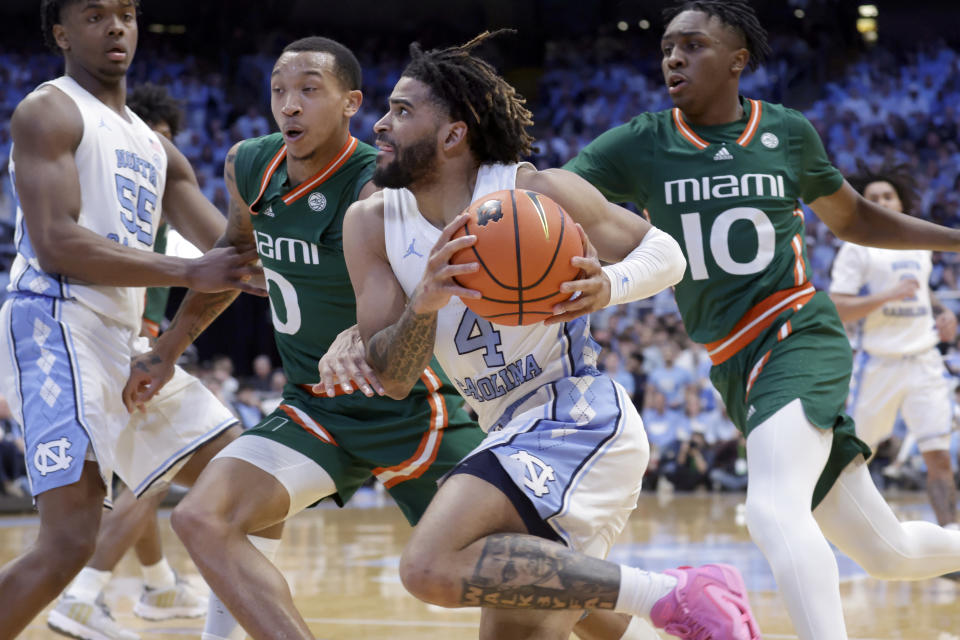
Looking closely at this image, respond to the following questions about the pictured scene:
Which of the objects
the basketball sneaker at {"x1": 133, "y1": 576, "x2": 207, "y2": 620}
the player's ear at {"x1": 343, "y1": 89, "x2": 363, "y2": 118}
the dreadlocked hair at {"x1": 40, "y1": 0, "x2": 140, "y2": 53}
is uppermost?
the dreadlocked hair at {"x1": 40, "y1": 0, "x2": 140, "y2": 53}

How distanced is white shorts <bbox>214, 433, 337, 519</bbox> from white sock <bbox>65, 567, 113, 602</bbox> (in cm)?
177

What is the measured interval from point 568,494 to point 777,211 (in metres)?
1.67

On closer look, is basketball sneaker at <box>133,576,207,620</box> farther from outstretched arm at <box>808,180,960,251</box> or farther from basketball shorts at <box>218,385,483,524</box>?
outstretched arm at <box>808,180,960,251</box>

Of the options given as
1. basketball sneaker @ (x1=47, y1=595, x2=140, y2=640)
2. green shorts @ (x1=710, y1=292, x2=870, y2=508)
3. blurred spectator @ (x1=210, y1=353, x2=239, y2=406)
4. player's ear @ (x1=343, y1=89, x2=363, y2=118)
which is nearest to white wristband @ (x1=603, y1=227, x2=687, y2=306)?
green shorts @ (x1=710, y1=292, x2=870, y2=508)

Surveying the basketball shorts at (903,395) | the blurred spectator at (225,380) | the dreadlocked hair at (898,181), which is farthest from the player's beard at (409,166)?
the blurred spectator at (225,380)

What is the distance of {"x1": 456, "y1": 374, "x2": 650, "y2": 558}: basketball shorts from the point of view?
10.5 ft

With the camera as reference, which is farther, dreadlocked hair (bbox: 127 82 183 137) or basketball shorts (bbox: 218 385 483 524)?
dreadlocked hair (bbox: 127 82 183 137)

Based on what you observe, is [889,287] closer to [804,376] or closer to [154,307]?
[804,376]

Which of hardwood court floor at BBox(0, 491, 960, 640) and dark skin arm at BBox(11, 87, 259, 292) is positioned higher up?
dark skin arm at BBox(11, 87, 259, 292)

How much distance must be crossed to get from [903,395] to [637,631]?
464cm

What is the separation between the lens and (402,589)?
6430 millimetres

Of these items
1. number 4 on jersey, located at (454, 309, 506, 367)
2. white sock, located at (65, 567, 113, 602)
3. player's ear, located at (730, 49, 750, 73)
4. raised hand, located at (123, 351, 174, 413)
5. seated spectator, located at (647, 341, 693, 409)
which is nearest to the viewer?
number 4 on jersey, located at (454, 309, 506, 367)

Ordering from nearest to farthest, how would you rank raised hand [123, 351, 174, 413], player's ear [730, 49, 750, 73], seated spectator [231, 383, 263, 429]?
raised hand [123, 351, 174, 413]
player's ear [730, 49, 750, 73]
seated spectator [231, 383, 263, 429]

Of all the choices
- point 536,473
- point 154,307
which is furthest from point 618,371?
point 536,473
